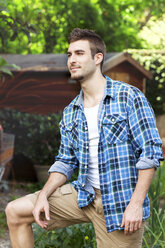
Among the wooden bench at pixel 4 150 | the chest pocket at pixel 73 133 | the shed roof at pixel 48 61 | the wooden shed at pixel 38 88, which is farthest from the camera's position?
the wooden shed at pixel 38 88

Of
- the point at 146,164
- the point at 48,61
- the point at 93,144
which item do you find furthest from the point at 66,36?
the point at 146,164

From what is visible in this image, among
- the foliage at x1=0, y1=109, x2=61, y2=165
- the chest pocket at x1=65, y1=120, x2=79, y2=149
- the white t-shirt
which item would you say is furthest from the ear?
the foliage at x1=0, y1=109, x2=61, y2=165

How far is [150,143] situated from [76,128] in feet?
1.89

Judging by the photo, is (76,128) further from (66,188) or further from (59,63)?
(59,63)

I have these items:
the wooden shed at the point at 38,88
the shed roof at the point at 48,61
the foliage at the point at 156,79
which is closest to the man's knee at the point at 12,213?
the shed roof at the point at 48,61

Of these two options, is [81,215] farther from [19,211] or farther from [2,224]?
[2,224]

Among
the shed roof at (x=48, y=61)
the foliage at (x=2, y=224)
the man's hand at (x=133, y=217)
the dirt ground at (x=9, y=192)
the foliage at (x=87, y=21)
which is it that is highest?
the foliage at (x=87, y=21)

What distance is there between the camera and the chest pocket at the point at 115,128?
8.40 feet

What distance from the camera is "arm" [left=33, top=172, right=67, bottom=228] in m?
2.61

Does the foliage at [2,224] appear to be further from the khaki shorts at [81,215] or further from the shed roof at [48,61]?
the shed roof at [48,61]

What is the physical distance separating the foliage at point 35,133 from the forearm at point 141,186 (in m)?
5.52

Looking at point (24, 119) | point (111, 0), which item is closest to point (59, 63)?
point (24, 119)

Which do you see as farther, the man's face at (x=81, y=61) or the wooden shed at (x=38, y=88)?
the wooden shed at (x=38, y=88)

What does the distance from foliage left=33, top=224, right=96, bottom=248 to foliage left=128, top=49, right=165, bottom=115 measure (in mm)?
10778
